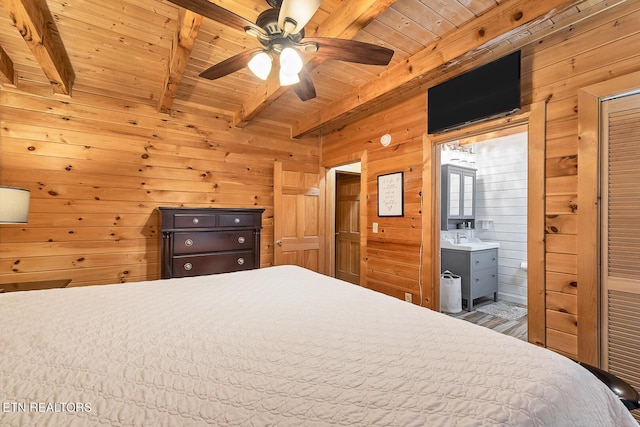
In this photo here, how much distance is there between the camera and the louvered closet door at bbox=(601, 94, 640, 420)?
1.60m

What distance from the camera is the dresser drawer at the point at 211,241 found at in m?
2.74

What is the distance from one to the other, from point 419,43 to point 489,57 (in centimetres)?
57

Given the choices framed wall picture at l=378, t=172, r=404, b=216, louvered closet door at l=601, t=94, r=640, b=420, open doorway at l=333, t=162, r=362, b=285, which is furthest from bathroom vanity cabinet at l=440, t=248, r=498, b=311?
louvered closet door at l=601, t=94, r=640, b=420

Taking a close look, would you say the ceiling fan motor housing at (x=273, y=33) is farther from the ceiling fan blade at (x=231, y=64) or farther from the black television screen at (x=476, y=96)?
the black television screen at (x=476, y=96)

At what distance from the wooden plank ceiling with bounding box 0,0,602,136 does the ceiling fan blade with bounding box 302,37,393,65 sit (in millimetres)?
275

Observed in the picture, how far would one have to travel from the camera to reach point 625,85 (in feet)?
5.30

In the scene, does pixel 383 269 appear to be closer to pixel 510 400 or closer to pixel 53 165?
pixel 510 400

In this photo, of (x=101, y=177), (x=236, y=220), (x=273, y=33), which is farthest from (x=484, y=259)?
(x=101, y=177)

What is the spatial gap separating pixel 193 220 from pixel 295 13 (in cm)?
216

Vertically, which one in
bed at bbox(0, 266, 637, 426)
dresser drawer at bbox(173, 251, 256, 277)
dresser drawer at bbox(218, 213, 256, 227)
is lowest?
dresser drawer at bbox(173, 251, 256, 277)

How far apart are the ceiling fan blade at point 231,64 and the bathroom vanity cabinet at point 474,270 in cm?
340

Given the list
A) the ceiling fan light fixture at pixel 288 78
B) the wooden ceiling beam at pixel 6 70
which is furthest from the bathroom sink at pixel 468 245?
the wooden ceiling beam at pixel 6 70

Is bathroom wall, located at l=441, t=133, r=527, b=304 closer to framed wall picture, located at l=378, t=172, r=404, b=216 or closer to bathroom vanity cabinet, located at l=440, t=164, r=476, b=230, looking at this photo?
bathroom vanity cabinet, located at l=440, t=164, r=476, b=230

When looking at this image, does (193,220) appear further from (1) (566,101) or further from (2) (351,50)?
(1) (566,101)
